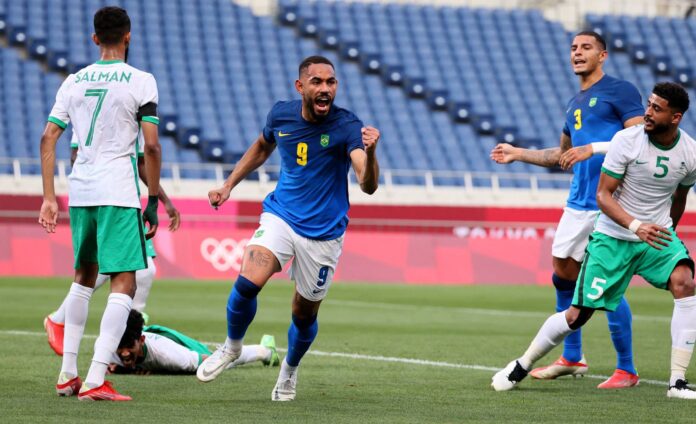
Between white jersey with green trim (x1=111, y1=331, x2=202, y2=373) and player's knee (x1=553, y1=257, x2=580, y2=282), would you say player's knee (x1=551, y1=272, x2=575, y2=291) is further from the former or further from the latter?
white jersey with green trim (x1=111, y1=331, x2=202, y2=373)

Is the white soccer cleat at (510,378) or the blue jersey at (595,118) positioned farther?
the blue jersey at (595,118)

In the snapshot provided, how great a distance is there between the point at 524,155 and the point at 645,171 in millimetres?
795

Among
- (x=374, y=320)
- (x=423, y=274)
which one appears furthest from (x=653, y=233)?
(x=423, y=274)

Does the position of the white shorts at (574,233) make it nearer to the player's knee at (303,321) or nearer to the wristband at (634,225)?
the wristband at (634,225)

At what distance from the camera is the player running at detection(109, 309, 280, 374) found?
28.1 ft

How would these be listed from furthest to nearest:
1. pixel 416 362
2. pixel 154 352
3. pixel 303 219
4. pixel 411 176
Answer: pixel 411 176 → pixel 416 362 → pixel 154 352 → pixel 303 219

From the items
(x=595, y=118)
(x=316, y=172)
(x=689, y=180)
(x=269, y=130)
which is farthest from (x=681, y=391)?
(x=269, y=130)

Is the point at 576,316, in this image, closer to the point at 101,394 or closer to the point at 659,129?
the point at 659,129

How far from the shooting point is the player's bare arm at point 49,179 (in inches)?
284

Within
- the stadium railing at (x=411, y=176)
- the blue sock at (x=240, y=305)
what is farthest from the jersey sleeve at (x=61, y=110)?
the stadium railing at (x=411, y=176)

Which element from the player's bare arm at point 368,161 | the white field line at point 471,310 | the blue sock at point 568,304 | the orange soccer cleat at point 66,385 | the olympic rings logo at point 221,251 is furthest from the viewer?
the olympic rings logo at point 221,251

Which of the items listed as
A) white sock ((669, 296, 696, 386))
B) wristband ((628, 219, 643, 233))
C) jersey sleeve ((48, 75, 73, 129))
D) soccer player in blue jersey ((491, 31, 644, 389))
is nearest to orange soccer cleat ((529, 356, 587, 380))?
soccer player in blue jersey ((491, 31, 644, 389))

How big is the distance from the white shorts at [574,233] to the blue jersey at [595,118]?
0.05 metres

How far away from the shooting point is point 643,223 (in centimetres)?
757
